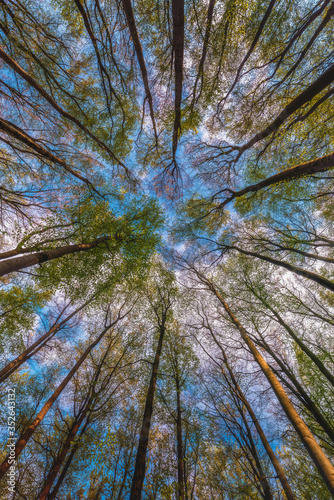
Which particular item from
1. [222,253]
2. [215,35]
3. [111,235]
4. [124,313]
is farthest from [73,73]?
[124,313]

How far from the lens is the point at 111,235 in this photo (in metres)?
6.17

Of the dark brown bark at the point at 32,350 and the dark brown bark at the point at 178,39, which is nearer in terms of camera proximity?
the dark brown bark at the point at 178,39

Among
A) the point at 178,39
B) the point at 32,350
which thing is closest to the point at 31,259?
the point at 178,39

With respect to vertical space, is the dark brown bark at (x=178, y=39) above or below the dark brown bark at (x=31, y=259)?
above

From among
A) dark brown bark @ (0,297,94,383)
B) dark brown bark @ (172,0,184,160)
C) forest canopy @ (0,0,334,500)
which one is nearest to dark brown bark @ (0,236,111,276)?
forest canopy @ (0,0,334,500)

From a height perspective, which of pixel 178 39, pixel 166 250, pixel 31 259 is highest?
pixel 166 250

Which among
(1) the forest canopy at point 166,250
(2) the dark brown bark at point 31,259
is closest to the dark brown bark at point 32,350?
(1) the forest canopy at point 166,250

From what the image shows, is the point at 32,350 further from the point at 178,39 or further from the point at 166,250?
the point at 178,39

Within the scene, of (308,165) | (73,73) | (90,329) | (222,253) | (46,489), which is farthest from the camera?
(90,329)

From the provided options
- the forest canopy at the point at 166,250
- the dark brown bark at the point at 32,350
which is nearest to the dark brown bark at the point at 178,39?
the forest canopy at the point at 166,250

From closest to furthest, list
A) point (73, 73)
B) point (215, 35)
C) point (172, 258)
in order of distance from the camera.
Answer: point (215, 35) < point (73, 73) < point (172, 258)

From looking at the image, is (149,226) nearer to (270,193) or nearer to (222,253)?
(222,253)

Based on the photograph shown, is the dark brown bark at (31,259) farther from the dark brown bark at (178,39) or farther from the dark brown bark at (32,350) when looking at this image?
the dark brown bark at (178,39)

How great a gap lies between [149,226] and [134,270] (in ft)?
7.22
